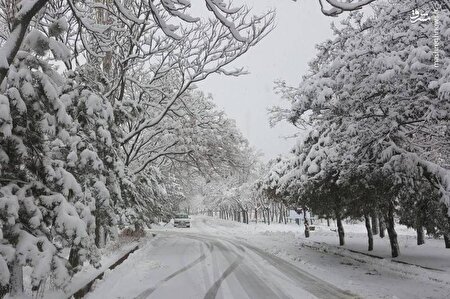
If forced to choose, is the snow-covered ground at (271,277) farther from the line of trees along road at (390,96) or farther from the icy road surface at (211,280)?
the line of trees along road at (390,96)

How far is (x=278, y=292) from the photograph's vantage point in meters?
10.0

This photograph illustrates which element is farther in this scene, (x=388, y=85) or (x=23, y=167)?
(x=388, y=85)

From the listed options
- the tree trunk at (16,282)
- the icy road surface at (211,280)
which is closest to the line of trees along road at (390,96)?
the icy road surface at (211,280)

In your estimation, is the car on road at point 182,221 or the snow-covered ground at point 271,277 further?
the car on road at point 182,221

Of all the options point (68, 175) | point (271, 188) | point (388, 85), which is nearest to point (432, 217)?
point (388, 85)

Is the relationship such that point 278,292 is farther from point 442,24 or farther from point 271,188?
point 271,188

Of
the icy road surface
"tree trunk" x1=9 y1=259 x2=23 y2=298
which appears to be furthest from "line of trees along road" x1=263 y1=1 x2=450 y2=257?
"tree trunk" x1=9 y1=259 x2=23 y2=298

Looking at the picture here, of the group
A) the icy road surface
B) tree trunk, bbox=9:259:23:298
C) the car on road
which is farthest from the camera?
the car on road

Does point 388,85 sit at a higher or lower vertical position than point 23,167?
higher

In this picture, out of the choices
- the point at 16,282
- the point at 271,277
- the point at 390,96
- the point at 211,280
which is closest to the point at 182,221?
the point at 271,277

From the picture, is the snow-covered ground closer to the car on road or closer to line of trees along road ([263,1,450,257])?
line of trees along road ([263,1,450,257])

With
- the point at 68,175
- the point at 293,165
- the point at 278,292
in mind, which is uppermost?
the point at 293,165

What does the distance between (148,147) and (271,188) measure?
853cm

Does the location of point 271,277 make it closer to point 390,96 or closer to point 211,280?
point 211,280
